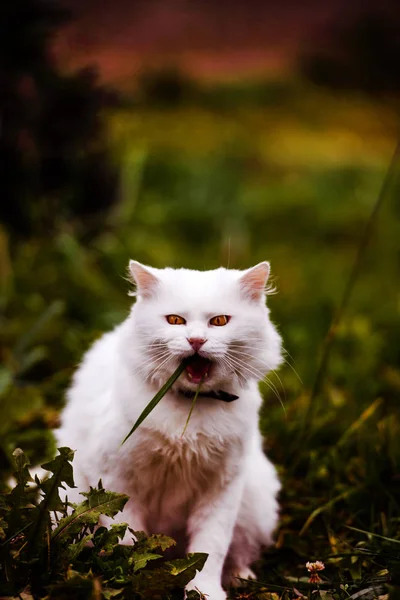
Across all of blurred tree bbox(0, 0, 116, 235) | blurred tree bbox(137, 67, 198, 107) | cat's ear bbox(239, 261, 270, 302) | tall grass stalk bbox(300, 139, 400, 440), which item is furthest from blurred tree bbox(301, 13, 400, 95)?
cat's ear bbox(239, 261, 270, 302)

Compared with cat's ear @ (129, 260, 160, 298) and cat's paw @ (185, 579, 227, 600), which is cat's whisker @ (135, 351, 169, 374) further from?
cat's paw @ (185, 579, 227, 600)

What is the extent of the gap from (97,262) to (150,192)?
9.75 ft

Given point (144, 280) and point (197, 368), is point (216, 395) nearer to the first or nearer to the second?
point (197, 368)

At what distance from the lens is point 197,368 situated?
1.99 metres

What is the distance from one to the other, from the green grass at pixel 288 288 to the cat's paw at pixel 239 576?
0.05 metres

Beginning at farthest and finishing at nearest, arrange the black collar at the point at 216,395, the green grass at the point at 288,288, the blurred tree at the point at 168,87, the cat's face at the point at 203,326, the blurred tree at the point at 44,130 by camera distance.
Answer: the blurred tree at the point at 168,87 < the blurred tree at the point at 44,130 < the green grass at the point at 288,288 < the black collar at the point at 216,395 < the cat's face at the point at 203,326

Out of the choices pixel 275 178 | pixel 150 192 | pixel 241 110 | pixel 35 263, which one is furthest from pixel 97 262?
pixel 241 110

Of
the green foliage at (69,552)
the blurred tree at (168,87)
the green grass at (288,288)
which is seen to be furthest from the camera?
the blurred tree at (168,87)

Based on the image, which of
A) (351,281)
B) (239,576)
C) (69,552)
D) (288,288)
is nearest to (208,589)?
(239,576)

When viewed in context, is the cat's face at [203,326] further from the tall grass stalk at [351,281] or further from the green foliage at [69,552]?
the tall grass stalk at [351,281]

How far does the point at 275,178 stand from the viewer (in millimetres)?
9516

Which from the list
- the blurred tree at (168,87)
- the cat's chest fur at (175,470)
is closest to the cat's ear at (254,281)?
the cat's chest fur at (175,470)

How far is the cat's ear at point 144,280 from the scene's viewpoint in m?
2.04

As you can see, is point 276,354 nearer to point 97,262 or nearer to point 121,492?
point 121,492
